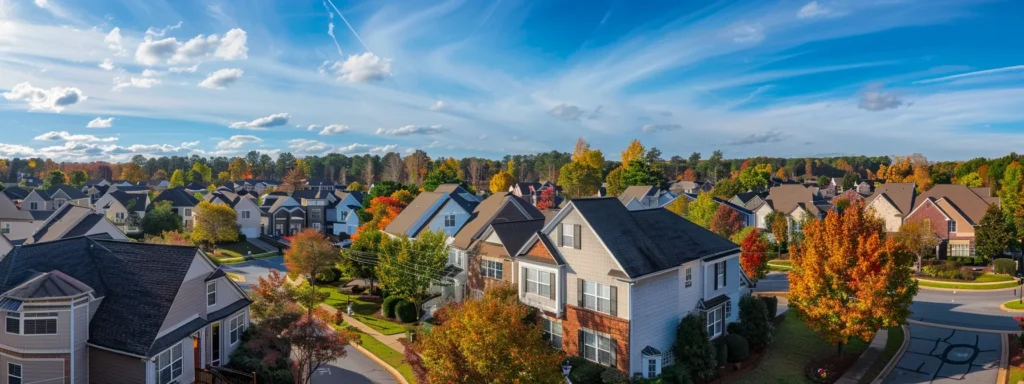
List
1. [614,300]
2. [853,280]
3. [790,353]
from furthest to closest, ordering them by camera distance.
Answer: [790,353], [853,280], [614,300]

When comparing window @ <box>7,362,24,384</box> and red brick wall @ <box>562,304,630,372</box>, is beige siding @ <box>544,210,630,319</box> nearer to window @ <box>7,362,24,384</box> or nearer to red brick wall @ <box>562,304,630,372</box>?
red brick wall @ <box>562,304,630,372</box>

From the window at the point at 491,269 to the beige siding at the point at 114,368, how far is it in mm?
18786

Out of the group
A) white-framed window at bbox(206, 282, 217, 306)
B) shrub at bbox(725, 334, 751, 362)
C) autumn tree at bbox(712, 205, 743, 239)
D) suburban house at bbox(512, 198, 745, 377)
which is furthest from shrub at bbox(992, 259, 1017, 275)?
white-framed window at bbox(206, 282, 217, 306)

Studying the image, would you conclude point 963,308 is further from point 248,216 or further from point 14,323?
point 248,216

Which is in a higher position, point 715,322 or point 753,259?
point 753,259

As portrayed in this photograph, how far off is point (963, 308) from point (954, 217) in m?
21.6

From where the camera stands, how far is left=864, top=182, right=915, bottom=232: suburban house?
61281 mm

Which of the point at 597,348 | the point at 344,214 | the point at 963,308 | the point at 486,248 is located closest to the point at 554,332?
the point at 597,348

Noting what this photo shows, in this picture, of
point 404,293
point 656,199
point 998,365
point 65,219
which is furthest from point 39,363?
point 656,199

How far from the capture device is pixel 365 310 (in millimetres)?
39094

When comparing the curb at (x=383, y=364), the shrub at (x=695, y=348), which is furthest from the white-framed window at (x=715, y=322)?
the curb at (x=383, y=364)

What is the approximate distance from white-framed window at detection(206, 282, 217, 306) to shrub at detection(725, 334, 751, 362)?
2510 cm

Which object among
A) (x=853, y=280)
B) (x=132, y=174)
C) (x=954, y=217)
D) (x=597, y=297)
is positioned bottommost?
(x=597, y=297)

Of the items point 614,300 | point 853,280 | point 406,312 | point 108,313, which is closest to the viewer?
point 108,313
